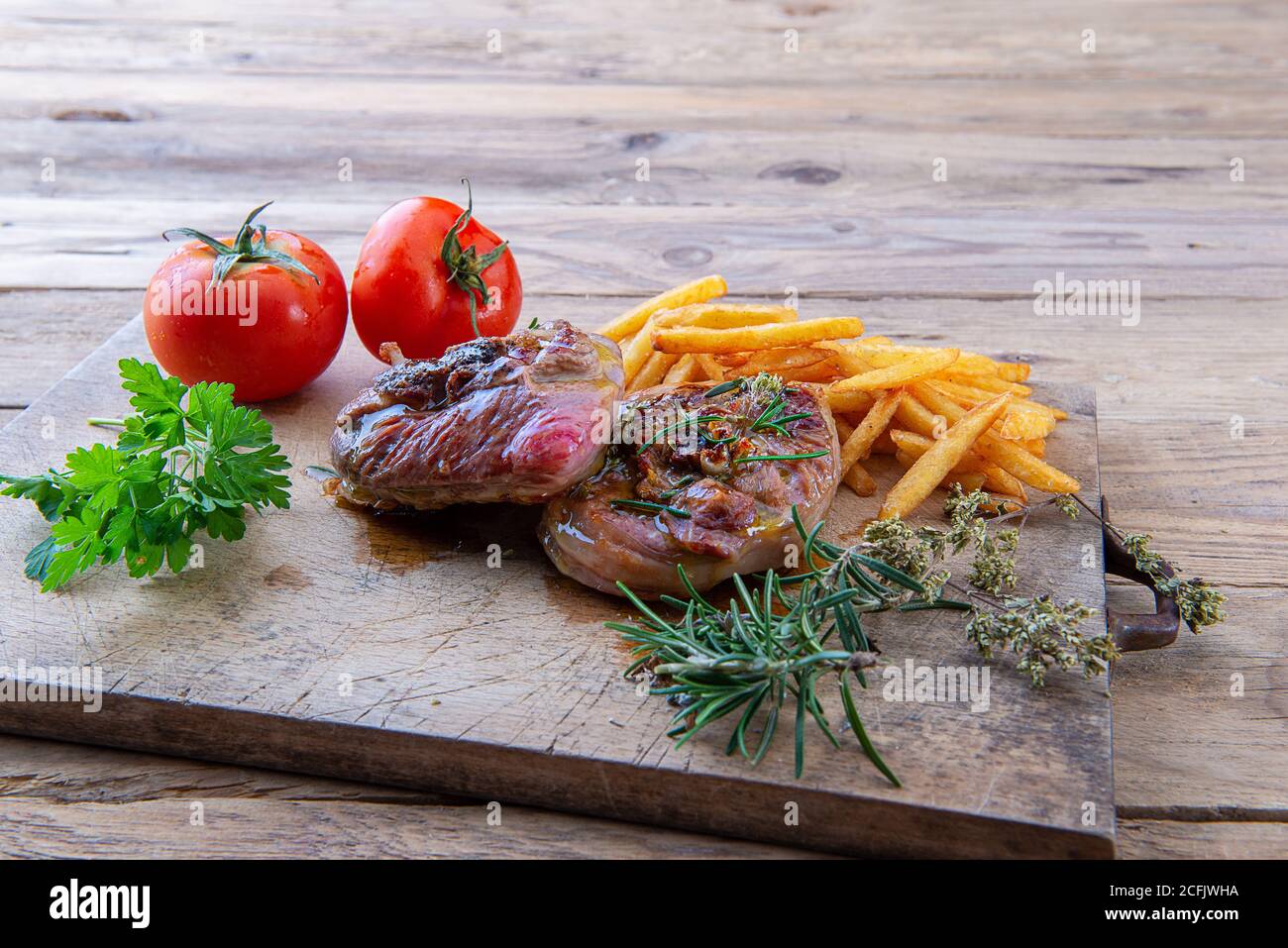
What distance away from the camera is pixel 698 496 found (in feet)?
10.1

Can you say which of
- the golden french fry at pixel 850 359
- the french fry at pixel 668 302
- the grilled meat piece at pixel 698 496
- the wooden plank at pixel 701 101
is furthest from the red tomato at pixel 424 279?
the wooden plank at pixel 701 101

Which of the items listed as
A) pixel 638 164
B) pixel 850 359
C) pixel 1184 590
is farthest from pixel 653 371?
pixel 638 164

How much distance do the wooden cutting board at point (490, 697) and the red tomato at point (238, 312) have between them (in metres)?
0.70

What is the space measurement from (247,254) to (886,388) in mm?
2071

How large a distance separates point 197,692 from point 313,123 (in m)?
5.08

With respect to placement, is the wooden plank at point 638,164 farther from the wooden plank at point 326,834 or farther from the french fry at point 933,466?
the wooden plank at point 326,834

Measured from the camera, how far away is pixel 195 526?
3.27 metres

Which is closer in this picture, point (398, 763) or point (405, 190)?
point (398, 763)

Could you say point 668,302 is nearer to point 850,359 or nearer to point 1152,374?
point 850,359

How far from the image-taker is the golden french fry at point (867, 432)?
3.56 metres

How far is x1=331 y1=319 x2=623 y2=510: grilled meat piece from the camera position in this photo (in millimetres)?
3166
